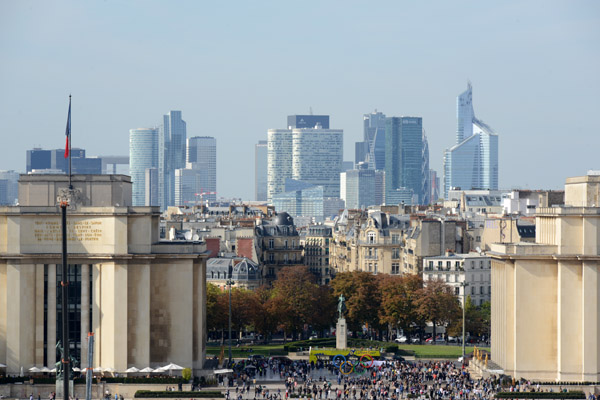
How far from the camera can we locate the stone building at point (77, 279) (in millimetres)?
105125

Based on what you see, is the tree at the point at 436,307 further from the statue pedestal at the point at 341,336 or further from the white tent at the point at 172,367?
the white tent at the point at 172,367

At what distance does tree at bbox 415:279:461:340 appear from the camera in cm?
14962

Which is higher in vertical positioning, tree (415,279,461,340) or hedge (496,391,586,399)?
tree (415,279,461,340)

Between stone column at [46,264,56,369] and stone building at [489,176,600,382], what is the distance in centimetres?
3488

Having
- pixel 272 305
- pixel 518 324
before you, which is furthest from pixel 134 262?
pixel 272 305

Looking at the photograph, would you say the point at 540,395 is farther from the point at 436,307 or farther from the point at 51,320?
the point at 436,307

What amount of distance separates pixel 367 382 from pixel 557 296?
53.5ft

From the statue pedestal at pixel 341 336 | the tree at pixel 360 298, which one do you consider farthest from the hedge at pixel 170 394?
the tree at pixel 360 298

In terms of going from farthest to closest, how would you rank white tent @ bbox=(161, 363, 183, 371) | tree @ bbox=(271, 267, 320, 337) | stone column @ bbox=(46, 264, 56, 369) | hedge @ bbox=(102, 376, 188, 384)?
tree @ bbox=(271, 267, 320, 337), white tent @ bbox=(161, 363, 183, 371), stone column @ bbox=(46, 264, 56, 369), hedge @ bbox=(102, 376, 188, 384)

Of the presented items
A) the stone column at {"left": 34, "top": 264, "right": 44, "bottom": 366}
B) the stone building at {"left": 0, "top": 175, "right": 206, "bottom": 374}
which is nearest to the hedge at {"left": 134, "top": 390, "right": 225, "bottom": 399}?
the stone building at {"left": 0, "top": 175, "right": 206, "bottom": 374}

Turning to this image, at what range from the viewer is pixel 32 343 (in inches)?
4146

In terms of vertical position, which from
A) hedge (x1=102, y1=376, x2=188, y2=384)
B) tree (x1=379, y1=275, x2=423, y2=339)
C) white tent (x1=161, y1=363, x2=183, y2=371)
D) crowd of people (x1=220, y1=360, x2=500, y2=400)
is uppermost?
tree (x1=379, y1=275, x2=423, y2=339)

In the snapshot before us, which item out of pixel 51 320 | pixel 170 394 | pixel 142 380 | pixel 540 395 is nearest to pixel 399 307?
pixel 540 395

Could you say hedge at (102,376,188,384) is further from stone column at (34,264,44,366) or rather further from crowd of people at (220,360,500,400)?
stone column at (34,264,44,366)
